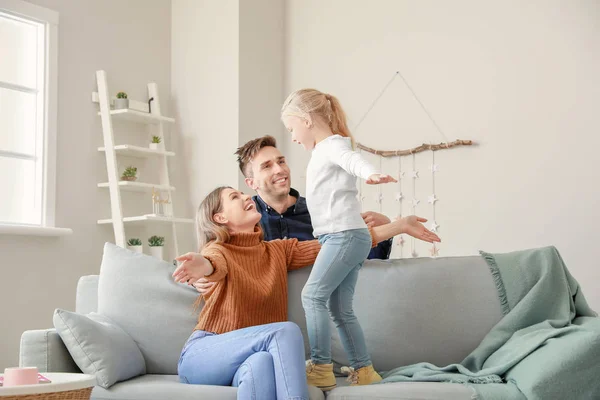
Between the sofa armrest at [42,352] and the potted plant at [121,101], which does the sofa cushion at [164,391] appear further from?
the potted plant at [121,101]

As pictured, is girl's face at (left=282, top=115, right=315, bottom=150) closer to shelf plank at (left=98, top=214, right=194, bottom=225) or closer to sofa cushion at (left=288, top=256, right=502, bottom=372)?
sofa cushion at (left=288, top=256, right=502, bottom=372)

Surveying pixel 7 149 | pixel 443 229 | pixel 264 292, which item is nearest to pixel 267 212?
pixel 264 292

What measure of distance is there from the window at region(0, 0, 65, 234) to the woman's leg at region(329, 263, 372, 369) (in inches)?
95.1

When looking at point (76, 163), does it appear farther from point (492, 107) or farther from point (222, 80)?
point (492, 107)

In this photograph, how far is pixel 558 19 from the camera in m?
4.00

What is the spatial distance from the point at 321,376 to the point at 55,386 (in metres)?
0.83

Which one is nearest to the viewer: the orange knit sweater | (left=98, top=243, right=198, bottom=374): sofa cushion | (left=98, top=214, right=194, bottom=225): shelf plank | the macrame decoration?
the orange knit sweater

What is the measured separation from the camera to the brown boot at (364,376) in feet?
7.38

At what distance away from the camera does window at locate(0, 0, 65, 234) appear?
13.6 ft

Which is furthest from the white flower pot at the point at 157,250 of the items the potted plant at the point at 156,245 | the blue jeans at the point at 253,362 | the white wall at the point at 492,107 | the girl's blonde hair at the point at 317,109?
the blue jeans at the point at 253,362

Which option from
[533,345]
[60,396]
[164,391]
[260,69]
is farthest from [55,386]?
[260,69]

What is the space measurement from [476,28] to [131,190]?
90.1 inches

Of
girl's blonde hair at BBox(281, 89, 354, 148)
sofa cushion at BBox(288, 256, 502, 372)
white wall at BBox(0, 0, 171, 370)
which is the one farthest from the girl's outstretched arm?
white wall at BBox(0, 0, 171, 370)

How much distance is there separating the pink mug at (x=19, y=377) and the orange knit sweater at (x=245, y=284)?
678mm
